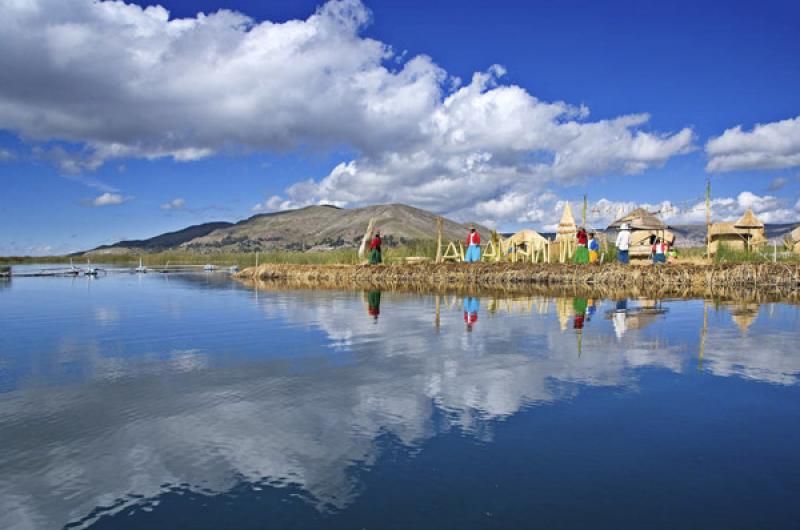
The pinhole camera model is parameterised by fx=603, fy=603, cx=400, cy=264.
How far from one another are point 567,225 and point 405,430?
32302 mm

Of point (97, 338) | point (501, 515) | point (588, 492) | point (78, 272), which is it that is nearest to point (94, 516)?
point (501, 515)

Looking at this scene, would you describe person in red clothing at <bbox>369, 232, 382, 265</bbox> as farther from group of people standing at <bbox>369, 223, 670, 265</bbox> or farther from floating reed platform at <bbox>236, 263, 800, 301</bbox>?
floating reed platform at <bbox>236, 263, 800, 301</bbox>

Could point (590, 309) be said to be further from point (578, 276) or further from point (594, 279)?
point (578, 276)

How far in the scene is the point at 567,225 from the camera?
3619 cm

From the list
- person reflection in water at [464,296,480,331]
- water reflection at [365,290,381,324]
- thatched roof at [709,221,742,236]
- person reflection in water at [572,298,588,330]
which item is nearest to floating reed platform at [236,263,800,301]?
person reflection in water at [572,298,588,330]

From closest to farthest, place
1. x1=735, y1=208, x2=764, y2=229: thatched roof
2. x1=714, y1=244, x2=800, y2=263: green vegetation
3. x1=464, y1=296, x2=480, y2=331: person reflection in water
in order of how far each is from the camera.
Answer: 1. x1=464, y1=296, x2=480, y2=331: person reflection in water
2. x1=714, y1=244, x2=800, y2=263: green vegetation
3. x1=735, y1=208, x2=764, y2=229: thatched roof

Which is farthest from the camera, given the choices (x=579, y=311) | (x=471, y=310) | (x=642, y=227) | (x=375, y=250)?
(x=375, y=250)

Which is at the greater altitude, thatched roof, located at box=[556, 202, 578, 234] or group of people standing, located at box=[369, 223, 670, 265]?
thatched roof, located at box=[556, 202, 578, 234]

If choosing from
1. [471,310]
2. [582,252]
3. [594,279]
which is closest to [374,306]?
[471,310]

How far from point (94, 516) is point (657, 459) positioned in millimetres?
4282

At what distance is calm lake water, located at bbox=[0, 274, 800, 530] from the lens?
4129 mm

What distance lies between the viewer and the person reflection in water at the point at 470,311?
45.0ft

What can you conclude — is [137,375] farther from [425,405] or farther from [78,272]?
[78,272]

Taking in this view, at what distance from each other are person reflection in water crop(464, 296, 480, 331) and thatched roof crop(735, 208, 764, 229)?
3207cm
